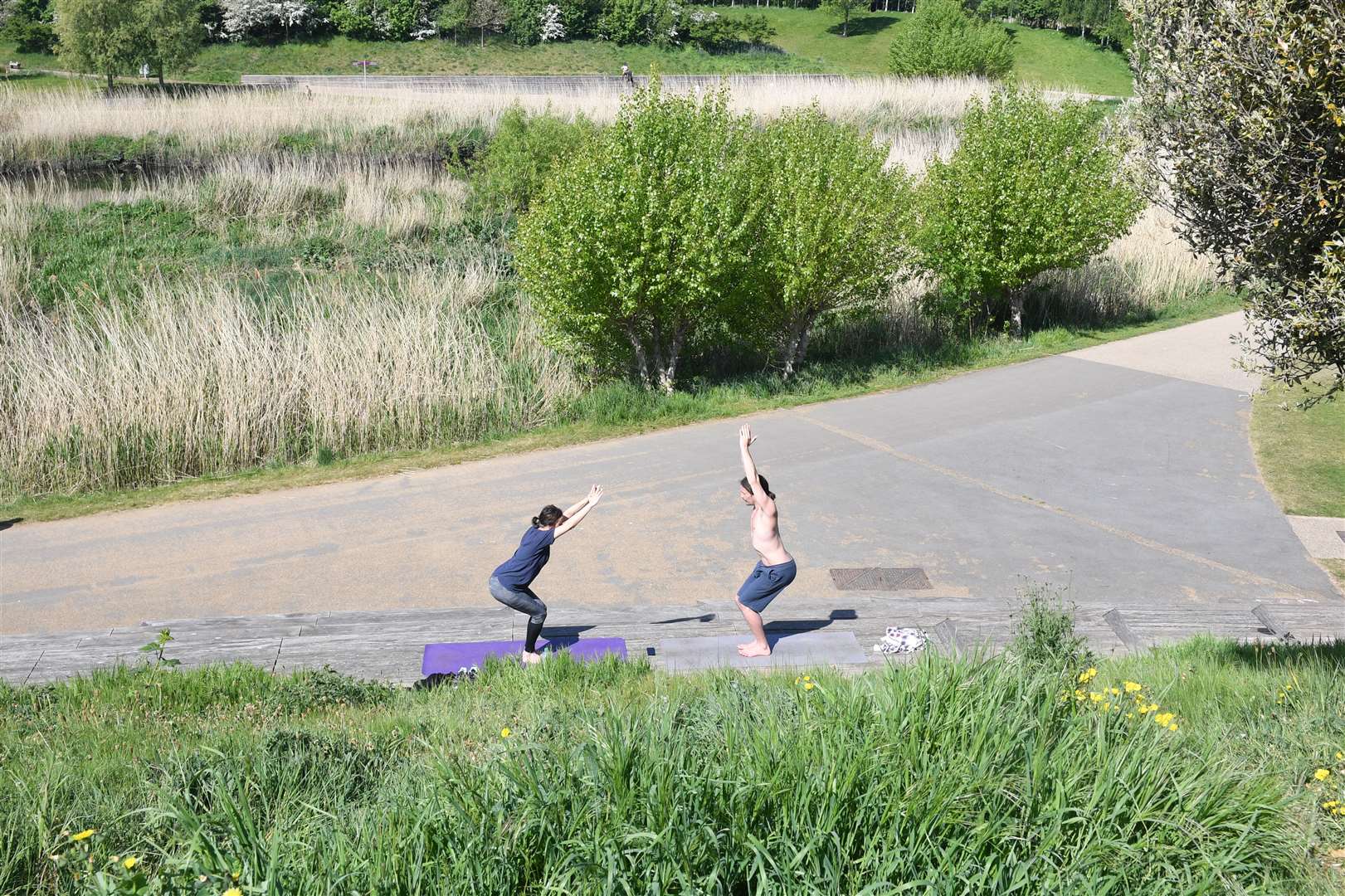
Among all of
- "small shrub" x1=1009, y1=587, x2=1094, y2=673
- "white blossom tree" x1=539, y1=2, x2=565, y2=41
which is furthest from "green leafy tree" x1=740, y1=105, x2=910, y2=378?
"white blossom tree" x1=539, y1=2, x2=565, y2=41

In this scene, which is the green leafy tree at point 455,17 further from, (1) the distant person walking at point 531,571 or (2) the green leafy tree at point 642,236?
(1) the distant person walking at point 531,571

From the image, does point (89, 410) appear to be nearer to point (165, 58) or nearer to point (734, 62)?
point (165, 58)

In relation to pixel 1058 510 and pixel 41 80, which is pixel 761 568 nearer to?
pixel 1058 510

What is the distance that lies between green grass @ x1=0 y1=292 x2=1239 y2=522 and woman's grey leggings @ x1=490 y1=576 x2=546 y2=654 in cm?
591

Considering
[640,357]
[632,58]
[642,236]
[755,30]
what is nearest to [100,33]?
[640,357]

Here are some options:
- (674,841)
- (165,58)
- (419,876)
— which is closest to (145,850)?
(419,876)

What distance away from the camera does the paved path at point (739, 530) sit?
952 cm

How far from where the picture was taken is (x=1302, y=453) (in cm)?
1400

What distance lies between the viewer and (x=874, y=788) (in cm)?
420

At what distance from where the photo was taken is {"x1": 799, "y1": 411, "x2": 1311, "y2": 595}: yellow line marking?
1019 cm

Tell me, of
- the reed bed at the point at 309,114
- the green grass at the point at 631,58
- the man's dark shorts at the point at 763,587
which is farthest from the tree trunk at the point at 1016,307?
the green grass at the point at 631,58

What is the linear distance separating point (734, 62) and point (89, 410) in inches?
2101

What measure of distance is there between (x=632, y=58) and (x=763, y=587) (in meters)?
57.6

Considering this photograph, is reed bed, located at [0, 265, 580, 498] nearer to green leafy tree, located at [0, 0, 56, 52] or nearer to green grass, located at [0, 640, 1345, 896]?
green grass, located at [0, 640, 1345, 896]
